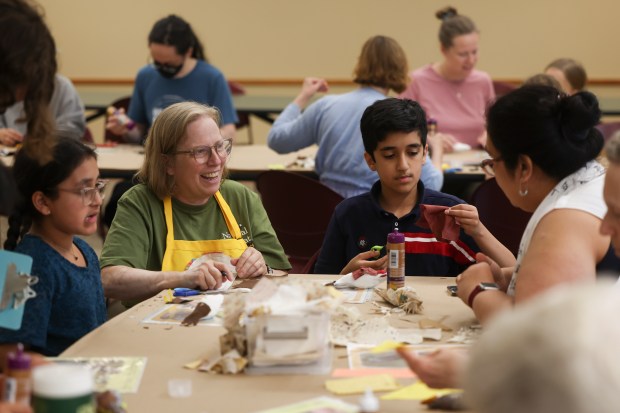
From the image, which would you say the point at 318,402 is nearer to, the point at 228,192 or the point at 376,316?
the point at 376,316

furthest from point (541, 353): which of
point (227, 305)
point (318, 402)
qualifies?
point (227, 305)

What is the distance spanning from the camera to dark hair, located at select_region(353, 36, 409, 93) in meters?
4.65

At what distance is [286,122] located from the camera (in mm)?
4879

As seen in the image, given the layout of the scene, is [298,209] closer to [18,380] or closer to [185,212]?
[185,212]

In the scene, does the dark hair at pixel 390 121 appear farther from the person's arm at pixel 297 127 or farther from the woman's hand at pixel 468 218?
the person's arm at pixel 297 127

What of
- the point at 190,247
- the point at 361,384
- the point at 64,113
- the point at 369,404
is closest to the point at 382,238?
the point at 190,247

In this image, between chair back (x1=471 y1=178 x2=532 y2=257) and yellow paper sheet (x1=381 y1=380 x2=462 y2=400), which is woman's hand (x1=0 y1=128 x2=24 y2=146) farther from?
yellow paper sheet (x1=381 y1=380 x2=462 y2=400)

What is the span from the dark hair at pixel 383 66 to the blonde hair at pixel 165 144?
1.58 meters

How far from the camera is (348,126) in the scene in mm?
4484

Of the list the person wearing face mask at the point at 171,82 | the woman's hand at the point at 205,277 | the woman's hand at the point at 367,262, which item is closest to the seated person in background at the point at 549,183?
the woman's hand at the point at 367,262

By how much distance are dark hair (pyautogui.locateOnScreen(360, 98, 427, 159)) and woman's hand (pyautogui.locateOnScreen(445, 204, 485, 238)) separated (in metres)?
0.56

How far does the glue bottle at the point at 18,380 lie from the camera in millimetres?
1573

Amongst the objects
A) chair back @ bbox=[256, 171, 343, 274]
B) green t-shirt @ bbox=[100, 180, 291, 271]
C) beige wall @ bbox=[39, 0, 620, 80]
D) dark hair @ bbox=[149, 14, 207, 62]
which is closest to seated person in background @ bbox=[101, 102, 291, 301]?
green t-shirt @ bbox=[100, 180, 291, 271]

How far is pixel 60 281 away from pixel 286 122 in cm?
256
